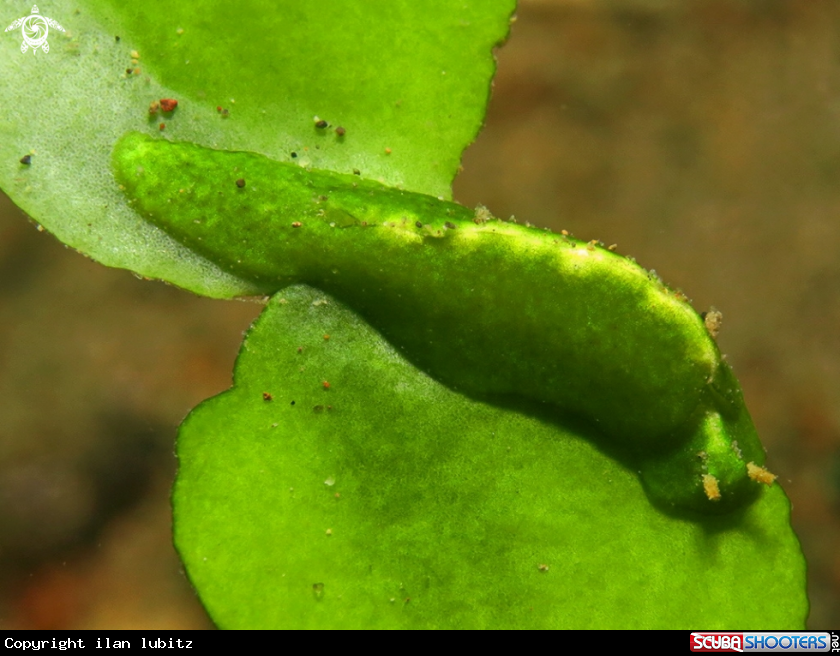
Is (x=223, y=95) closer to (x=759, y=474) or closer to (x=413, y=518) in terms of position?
(x=413, y=518)

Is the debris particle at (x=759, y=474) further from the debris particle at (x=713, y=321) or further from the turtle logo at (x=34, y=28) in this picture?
the turtle logo at (x=34, y=28)

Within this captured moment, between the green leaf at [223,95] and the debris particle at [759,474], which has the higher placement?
the green leaf at [223,95]

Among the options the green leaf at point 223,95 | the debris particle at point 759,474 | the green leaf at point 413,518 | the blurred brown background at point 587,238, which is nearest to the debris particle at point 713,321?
the blurred brown background at point 587,238

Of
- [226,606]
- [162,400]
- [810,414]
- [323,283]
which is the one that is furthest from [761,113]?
[226,606]

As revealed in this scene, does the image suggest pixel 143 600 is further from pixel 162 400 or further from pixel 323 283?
pixel 323 283

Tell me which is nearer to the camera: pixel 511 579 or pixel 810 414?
pixel 511 579

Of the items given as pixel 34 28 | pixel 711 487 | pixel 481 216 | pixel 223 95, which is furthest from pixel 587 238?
pixel 34 28
